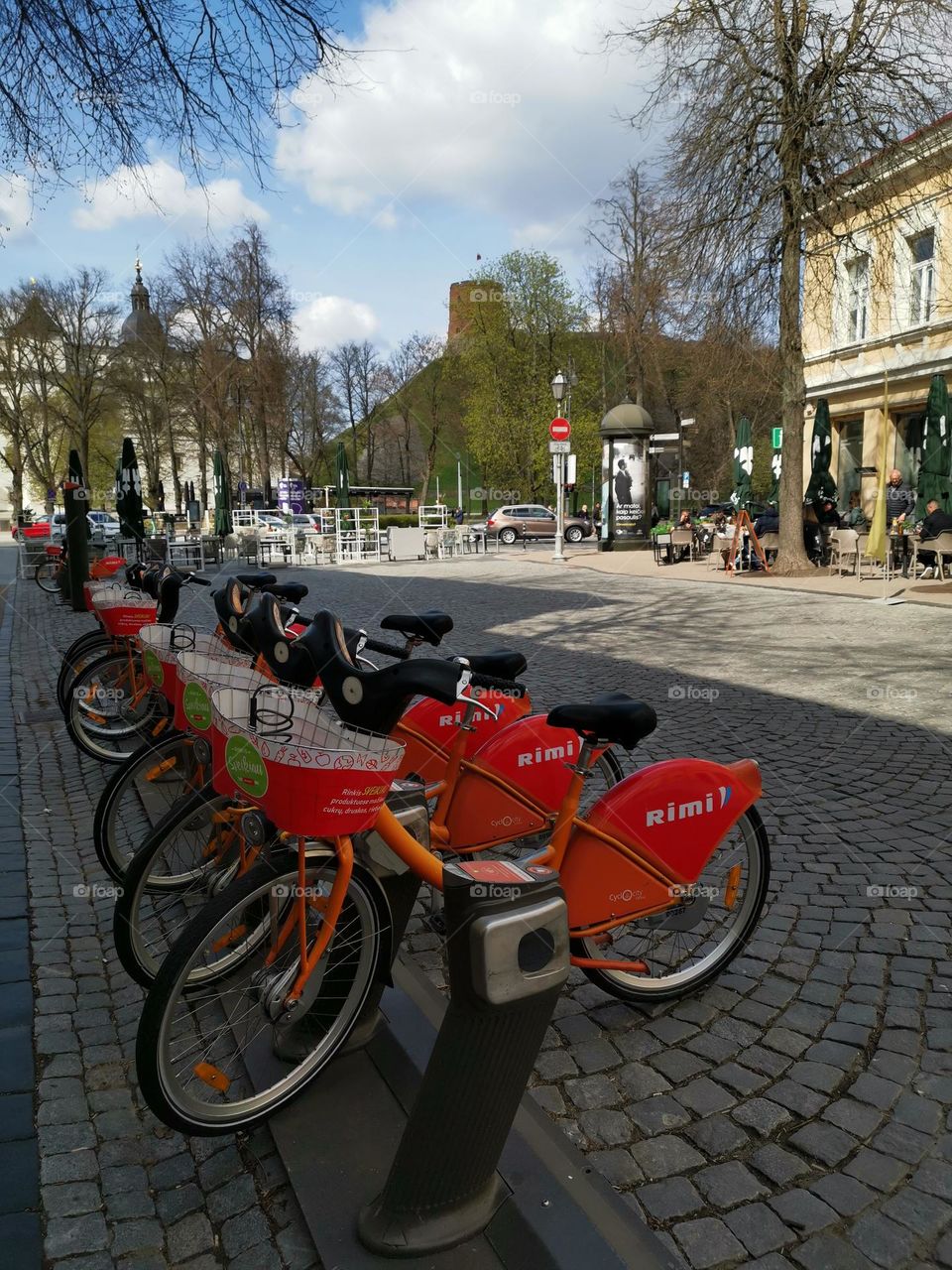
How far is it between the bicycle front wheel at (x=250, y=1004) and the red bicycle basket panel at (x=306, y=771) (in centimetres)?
23

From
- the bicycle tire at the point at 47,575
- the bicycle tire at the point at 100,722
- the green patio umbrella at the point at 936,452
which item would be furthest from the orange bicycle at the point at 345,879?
the bicycle tire at the point at 47,575

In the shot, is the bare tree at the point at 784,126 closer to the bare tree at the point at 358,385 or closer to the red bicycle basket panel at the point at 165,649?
the red bicycle basket panel at the point at 165,649

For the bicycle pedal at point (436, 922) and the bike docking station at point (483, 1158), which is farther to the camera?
the bicycle pedal at point (436, 922)

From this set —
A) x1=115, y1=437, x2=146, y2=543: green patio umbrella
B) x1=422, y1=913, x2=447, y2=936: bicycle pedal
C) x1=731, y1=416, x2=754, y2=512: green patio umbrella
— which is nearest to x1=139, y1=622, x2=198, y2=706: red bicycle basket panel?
x1=422, y1=913, x2=447, y2=936: bicycle pedal

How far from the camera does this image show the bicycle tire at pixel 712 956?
3.09 metres

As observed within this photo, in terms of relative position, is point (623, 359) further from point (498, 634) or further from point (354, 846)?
point (354, 846)

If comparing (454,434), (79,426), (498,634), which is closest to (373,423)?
(454,434)

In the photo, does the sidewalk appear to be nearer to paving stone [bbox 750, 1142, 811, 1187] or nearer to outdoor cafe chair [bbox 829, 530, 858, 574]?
outdoor cafe chair [bbox 829, 530, 858, 574]

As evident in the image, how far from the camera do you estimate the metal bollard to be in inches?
73.7

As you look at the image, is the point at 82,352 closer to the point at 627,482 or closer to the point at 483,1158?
the point at 627,482

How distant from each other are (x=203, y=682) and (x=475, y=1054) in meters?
1.50

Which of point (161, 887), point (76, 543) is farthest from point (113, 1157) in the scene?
point (76, 543)

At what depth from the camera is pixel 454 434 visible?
8088 centimetres

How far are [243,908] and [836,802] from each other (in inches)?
146
